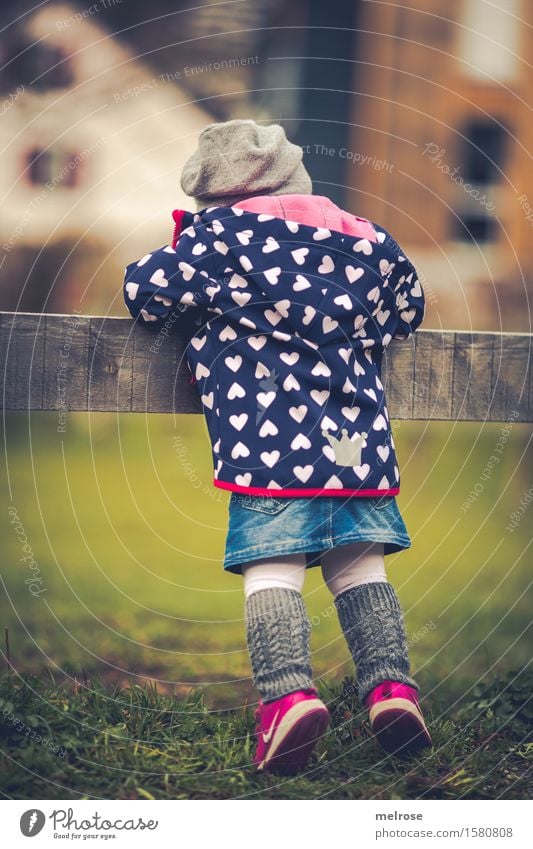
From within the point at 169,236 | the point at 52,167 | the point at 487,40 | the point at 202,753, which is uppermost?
the point at 487,40

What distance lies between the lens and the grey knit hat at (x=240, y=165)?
5.04 ft

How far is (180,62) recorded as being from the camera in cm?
562

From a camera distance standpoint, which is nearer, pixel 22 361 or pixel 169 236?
pixel 22 361

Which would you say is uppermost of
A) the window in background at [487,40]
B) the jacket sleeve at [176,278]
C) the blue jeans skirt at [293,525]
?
the window in background at [487,40]

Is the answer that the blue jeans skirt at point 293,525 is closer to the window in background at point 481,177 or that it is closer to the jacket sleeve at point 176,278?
the jacket sleeve at point 176,278

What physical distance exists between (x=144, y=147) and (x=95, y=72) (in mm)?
529

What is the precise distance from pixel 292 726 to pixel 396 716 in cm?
16

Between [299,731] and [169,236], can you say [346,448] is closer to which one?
[299,731]

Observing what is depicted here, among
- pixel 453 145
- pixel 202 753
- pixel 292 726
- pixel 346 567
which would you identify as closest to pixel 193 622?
pixel 202 753

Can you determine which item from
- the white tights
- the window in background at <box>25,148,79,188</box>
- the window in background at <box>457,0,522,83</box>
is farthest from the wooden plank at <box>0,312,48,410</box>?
the window in background at <box>457,0,522,83</box>

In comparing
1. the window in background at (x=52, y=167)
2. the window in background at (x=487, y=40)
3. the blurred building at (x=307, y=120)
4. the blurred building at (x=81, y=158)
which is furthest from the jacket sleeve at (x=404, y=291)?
the window in background at (x=487, y=40)

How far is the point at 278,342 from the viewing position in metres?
1.50

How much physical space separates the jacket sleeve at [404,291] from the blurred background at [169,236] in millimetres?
790

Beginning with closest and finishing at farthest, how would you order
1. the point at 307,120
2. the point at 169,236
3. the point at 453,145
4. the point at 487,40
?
the point at 307,120, the point at 169,236, the point at 487,40, the point at 453,145
